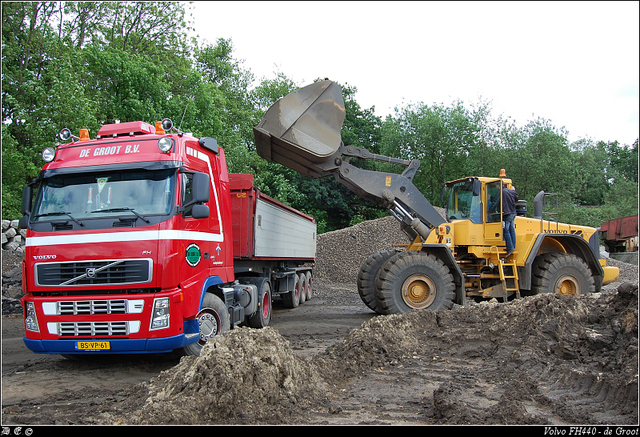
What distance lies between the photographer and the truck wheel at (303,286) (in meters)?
13.9

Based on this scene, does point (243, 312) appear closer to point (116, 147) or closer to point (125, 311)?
point (125, 311)

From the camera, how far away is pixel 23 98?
17.7 metres

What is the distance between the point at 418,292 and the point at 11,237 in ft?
49.1

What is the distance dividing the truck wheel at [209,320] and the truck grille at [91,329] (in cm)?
94

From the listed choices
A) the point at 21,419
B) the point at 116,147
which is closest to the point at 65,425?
the point at 21,419

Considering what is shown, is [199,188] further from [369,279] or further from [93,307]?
[369,279]

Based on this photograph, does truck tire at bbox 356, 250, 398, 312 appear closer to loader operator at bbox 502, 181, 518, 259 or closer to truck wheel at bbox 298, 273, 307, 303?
loader operator at bbox 502, 181, 518, 259

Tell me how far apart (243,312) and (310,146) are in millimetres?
3287

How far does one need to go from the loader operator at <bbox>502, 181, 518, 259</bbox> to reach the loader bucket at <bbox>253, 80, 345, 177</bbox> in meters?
3.82

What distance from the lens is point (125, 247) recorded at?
5.88m

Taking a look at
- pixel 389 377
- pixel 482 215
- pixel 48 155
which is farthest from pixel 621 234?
pixel 48 155

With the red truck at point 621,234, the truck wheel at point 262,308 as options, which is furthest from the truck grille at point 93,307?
the red truck at point 621,234

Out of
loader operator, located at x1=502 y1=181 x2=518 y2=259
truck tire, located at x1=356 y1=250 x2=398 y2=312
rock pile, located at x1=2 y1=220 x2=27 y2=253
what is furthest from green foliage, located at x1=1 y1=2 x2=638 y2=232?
loader operator, located at x1=502 y1=181 x2=518 y2=259

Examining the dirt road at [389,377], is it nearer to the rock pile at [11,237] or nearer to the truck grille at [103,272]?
the truck grille at [103,272]
